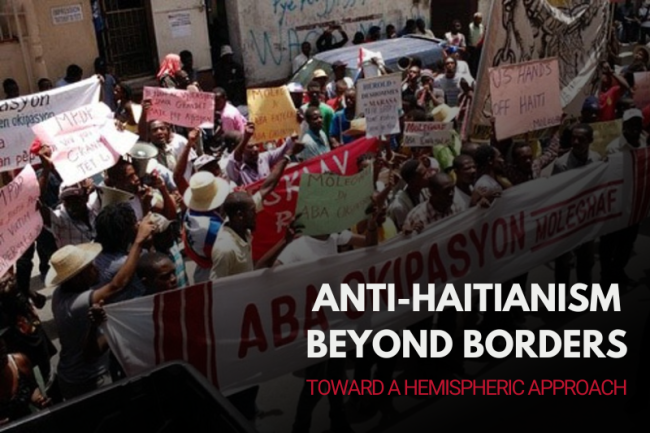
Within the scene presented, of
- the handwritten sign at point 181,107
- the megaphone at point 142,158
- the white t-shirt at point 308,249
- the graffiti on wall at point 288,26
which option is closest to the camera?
the white t-shirt at point 308,249

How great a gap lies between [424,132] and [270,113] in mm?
1638

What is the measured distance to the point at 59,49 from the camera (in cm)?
1284

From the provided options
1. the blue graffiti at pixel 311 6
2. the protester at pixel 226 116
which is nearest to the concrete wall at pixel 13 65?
the protester at pixel 226 116

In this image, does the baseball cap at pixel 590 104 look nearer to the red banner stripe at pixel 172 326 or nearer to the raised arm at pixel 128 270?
the raised arm at pixel 128 270

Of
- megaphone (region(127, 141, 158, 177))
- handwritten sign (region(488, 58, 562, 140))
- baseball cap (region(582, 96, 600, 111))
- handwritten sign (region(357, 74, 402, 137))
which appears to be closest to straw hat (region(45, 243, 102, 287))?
megaphone (region(127, 141, 158, 177))

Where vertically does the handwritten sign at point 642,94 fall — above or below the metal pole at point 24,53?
below

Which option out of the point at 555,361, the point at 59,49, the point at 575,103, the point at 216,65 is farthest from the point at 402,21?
the point at 555,361

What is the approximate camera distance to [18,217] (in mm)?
4598

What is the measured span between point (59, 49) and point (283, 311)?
9898 mm

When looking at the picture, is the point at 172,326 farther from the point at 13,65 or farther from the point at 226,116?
the point at 13,65

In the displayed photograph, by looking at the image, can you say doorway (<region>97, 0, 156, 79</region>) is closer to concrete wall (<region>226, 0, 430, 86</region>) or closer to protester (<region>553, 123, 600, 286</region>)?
concrete wall (<region>226, 0, 430, 86</region>)

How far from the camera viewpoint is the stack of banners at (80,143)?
536 centimetres

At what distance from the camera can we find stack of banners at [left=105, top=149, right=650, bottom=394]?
423 centimetres

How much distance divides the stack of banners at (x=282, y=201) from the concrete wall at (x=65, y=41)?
27.1 ft
